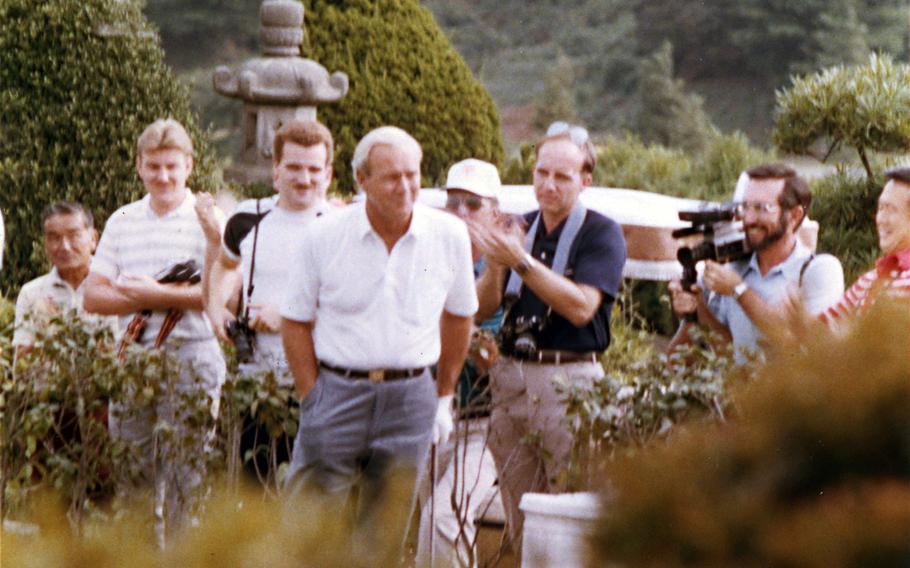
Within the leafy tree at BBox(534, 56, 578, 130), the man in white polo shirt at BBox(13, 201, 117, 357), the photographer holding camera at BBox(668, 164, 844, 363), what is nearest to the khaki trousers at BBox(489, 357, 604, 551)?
the photographer holding camera at BBox(668, 164, 844, 363)

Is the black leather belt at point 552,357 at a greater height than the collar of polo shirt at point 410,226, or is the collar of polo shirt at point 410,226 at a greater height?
the collar of polo shirt at point 410,226

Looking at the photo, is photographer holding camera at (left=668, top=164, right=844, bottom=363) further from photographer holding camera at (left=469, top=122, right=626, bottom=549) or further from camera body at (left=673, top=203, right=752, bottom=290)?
photographer holding camera at (left=469, top=122, right=626, bottom=549)

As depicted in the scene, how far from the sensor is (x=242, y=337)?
4.77m

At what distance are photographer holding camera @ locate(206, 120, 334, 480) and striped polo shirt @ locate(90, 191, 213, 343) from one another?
17.2 inches

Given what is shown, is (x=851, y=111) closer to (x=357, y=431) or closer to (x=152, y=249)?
(x=152, y=249)

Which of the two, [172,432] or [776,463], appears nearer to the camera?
[776,463]

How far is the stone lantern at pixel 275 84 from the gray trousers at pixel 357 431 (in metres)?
6.79

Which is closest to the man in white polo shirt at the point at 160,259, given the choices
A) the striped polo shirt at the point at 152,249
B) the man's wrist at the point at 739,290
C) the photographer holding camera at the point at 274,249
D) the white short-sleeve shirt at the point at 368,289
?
the striped polo shirt at the point at 152,249

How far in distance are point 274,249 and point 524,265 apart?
799 millimetres

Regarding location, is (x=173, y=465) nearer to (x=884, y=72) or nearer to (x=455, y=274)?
(x=455, y=274)

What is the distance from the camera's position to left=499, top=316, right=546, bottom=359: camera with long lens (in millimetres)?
4781

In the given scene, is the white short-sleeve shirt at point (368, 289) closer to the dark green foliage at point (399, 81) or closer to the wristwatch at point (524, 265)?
the wristwatch at point (524, 265)

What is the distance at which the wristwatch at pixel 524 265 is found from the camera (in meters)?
4.55

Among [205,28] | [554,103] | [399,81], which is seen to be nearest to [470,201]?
[399,81]
